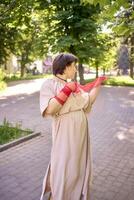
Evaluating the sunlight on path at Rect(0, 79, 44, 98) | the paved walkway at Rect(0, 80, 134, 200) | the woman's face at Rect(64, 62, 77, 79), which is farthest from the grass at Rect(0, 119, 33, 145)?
the sunlight on path at Rect(0, 79, 44, 98)

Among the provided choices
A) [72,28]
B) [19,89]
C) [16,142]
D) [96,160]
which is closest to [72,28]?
[72,28]

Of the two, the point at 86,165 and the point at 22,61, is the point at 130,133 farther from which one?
the point at 22,61

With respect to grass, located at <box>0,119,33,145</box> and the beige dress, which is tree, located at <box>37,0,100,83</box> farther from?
the beige dress

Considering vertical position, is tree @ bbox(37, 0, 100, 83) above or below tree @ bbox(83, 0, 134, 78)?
above

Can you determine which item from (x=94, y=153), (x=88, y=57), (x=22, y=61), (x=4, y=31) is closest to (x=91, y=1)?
(x=94, y=153)

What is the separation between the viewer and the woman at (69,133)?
397 centimetres

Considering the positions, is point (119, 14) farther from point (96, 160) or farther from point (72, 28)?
point (72, 28)

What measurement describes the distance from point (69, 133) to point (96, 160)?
10.8ft

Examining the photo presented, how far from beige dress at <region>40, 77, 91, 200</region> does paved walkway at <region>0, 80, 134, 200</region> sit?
1.12 metres

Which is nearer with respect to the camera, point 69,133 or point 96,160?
point 69,133

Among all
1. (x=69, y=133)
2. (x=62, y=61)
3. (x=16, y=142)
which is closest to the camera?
(x=62, y=61)

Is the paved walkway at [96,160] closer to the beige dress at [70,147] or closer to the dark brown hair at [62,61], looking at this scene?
the beige dress at [70,147]

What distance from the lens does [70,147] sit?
4117mm

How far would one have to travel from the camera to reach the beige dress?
13.3 ft
